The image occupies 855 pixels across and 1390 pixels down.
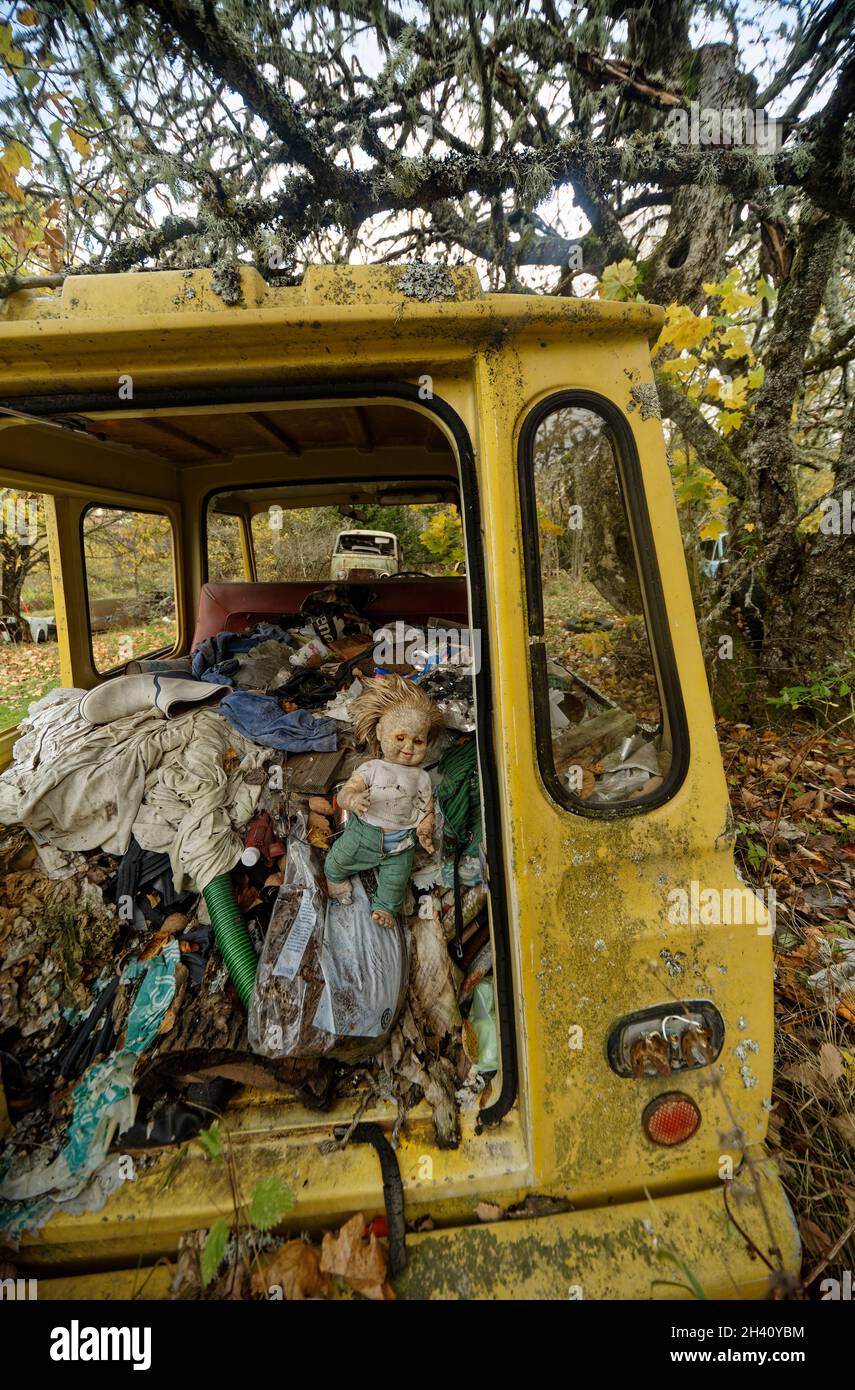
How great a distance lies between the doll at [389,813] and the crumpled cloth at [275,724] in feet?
1.59

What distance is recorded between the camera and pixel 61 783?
223cm

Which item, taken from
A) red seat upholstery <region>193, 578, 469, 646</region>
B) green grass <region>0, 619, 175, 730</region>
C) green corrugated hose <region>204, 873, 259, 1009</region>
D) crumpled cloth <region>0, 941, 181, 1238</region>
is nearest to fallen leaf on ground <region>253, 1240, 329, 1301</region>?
crumpled cloth <region>0, 941, 181, 1238</region>

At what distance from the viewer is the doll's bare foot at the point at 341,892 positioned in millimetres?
1981

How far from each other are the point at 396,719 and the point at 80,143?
439 cm

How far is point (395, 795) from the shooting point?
1997 millimetres

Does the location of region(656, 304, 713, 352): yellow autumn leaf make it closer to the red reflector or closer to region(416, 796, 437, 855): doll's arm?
region(416, 796, 437, 855): doll's arm

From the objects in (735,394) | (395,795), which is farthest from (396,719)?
(735,394)

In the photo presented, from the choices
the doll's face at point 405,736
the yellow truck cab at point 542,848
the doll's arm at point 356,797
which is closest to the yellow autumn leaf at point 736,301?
the yellow truck cab at point 542,848

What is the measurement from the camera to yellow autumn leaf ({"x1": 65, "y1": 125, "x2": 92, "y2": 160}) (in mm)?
3264

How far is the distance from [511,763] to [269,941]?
3.72 ft

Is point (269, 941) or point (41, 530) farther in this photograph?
point (41, 530)

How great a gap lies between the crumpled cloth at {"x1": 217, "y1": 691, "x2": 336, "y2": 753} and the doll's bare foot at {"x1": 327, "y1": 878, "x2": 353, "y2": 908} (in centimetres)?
63
